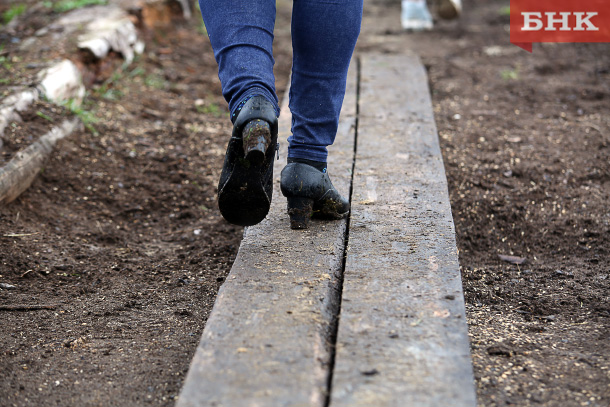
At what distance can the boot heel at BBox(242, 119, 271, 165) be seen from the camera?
1.52 meters

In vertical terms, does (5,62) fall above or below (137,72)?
above

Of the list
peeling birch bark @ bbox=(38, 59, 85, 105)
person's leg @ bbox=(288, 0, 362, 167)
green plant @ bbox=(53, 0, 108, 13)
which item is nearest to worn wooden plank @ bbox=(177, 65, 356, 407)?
person's leg @ bbox=(288, 0, 362, 167)

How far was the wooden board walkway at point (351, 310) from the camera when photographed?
1232 mm

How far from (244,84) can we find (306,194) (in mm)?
382

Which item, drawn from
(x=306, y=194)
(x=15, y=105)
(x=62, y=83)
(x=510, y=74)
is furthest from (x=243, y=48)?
(x=510, y=74)

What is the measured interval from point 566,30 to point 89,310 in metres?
4.19

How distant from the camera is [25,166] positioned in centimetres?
235

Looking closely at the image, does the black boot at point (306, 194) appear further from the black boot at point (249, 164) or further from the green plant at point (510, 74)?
the green plant at point (510, 74)

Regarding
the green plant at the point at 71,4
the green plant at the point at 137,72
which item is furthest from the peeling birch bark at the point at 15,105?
the green plant at the point at 71,4

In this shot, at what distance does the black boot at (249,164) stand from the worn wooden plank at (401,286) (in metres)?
0.29

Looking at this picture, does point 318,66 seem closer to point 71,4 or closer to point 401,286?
point 401,286

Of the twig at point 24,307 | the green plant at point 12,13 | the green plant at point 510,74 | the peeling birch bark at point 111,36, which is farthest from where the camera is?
the green plant at point 12,13

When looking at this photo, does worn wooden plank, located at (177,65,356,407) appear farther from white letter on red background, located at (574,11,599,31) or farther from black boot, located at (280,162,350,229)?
white letter on red background, located at (574,11,599,31)

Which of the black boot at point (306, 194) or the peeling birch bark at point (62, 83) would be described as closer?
the black boot at point (306, 194)
